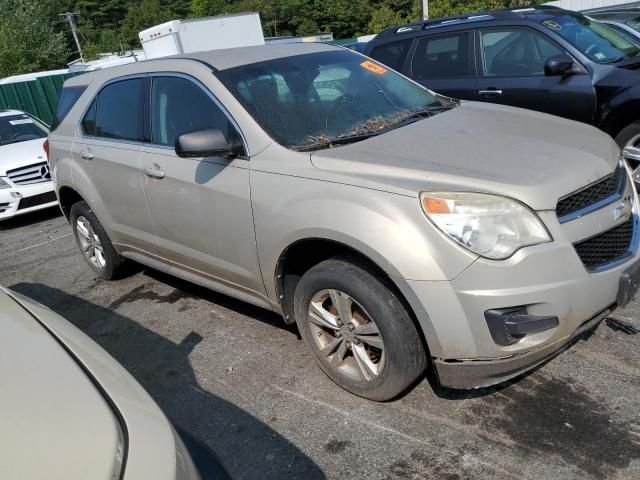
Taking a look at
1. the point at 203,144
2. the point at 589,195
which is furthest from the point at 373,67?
the point at 589,195

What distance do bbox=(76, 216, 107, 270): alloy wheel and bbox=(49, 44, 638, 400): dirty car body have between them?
1.01 meters

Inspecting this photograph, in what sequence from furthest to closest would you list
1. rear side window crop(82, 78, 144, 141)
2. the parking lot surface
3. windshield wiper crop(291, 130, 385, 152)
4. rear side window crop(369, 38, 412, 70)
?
rear side window crop(369, 38, 412, 70)
rear side window crop(82, 78, 144, 141)
windshield wiper crop(291, 130, 385, 152)
the parking lot surface

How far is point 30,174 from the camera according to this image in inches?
321

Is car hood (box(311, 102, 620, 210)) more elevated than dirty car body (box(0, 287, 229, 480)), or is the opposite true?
car hood (box(311, 102, 620, 210))

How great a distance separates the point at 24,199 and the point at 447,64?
5.84m

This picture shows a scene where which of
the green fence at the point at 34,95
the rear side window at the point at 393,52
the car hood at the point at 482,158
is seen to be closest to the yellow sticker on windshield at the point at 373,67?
the car hood at the point at 482,158

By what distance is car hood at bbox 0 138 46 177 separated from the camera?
26.4 ft

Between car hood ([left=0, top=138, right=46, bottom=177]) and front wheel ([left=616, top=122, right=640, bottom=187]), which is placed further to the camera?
car hood ([left=0, top=138, right=46, bottom=177])

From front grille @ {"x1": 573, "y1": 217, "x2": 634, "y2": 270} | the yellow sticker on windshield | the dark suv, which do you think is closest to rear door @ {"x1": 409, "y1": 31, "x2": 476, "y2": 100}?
the dark suv

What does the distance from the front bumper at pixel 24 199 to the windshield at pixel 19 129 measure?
140 centimetres

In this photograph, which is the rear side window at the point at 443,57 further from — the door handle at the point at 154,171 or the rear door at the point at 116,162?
the door handle at the point at 154,171

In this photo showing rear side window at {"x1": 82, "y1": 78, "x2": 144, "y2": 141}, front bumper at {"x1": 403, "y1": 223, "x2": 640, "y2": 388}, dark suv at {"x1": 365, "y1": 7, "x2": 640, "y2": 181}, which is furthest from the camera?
dark suv at {"x1": 365, "y1": 7, "x2": 640, "y2": 181}

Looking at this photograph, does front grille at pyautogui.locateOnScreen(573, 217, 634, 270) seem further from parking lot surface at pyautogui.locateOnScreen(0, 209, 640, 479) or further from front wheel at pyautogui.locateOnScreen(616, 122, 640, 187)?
front wheel at pyautogui.locateOnScreen(616, 122, 640, 187)

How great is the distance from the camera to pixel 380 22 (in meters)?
59.5
